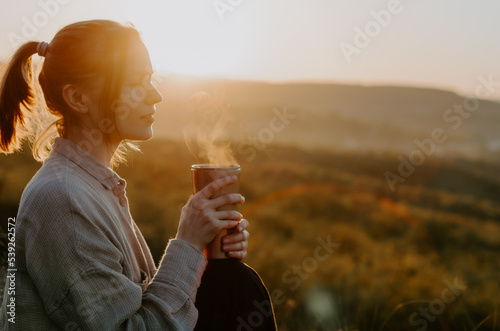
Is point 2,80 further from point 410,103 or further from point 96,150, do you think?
point 410,103

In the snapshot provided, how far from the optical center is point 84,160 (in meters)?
1.81

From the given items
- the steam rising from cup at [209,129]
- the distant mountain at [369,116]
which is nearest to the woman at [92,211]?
the steam rising from cup at [209,129]

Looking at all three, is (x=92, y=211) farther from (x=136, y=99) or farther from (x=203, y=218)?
(x=136, y=99)

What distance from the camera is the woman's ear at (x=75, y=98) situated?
5.90ft

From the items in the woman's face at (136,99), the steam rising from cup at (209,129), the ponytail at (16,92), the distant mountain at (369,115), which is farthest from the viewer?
the distant mountain at (369,115)

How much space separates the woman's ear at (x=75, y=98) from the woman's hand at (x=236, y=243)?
72cm

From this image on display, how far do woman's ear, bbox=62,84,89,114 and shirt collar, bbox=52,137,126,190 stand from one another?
0.43 ft

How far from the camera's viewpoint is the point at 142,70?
1.87 meters

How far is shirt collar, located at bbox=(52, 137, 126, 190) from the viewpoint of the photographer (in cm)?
180

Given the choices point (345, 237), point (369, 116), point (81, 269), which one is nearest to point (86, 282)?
point (81, 269)

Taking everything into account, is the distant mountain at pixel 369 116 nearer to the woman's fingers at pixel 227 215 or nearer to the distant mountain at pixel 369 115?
the distant mountain at pixel 369 115

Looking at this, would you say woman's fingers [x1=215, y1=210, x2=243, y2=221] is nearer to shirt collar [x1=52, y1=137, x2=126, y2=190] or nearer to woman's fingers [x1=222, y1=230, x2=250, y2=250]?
woman's fingers [x1=222, y1=230, x2=250, y2=250]

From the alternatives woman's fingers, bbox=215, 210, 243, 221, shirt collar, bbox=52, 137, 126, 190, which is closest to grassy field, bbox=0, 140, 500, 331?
woman's fingers, bbox=215, 210, 243, 221

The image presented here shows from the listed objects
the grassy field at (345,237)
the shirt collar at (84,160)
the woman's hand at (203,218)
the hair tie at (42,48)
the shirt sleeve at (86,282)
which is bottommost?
the grassy field at (345,237)
